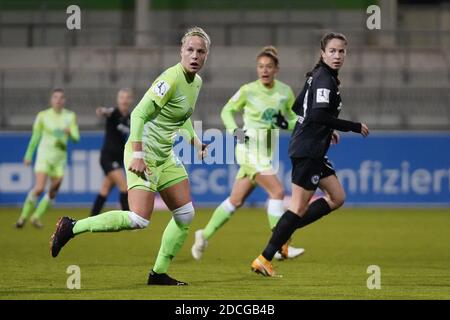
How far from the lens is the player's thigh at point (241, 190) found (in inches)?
461

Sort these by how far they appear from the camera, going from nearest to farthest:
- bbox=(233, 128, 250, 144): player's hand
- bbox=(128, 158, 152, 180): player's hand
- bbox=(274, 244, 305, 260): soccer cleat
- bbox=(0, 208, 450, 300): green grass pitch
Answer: bbox=(128, 158, 152, 180): player's hand
bbox=(0, 208, 450, 300): green grass pitch
bbox=(233, 128, 250, 144): player's hand
bbox=(274, 244, 305, 260): soccer cleat

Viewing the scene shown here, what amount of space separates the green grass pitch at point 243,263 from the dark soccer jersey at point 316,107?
4.06 feet

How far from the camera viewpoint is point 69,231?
841 centimetres

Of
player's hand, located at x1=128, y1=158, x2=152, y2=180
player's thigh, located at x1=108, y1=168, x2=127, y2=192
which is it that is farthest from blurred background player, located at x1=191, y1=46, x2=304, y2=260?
player's thigh, located at x1=108, y1=168, x2=127, y2=192

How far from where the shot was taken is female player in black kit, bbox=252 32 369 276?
9078mm

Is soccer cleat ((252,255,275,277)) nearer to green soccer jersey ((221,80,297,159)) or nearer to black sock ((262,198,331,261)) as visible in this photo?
black sock ((262,198,331,261))

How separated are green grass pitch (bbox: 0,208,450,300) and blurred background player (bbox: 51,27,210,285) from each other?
49 cm

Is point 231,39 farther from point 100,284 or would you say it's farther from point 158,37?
point 100,284

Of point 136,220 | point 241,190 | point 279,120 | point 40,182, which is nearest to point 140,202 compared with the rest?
point 136,220

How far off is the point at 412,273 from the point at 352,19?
59.4ft

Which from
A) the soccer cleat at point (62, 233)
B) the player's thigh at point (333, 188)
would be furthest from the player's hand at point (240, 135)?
the soccer cleat at point (62, 233)

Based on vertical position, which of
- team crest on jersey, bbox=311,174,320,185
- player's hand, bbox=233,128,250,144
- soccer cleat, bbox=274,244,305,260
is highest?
player's hand, bbox=233,128,250,144

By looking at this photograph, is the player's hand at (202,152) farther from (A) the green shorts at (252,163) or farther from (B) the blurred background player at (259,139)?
(A) the green shorts at (252,163)

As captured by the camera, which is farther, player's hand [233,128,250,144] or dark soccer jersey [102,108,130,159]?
dark soccer jersey [102,108,130,159]
